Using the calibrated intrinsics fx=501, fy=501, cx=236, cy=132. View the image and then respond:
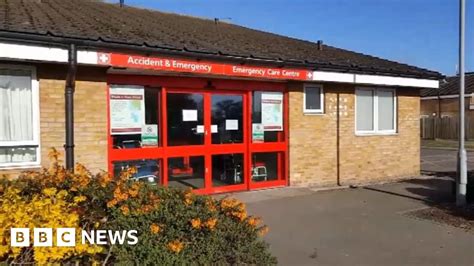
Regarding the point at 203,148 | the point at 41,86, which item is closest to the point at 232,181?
the point at 203,148

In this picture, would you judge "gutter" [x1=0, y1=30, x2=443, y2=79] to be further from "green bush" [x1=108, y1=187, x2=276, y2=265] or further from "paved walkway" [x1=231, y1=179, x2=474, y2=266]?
"green bush" [x1=108, y1=187, x2=276, y2=265]

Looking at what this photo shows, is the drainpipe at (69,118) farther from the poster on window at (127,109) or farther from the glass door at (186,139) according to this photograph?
the glass door at (186,139)

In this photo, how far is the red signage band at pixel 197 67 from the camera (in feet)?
26.9

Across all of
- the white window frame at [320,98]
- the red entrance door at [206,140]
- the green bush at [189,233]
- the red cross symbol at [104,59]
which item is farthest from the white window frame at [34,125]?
A: the white window frame at [320,98]

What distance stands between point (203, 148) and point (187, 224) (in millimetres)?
5930

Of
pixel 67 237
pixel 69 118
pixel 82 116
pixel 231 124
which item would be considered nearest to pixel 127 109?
pixel 82 116

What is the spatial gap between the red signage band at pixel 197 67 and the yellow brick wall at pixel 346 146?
0.88 m

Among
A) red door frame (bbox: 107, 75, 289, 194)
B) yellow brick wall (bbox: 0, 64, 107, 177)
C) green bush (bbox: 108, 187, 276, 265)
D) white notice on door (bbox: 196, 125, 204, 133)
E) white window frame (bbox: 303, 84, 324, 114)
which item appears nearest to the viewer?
green bush (bbox: 108, 187, 276, 265)

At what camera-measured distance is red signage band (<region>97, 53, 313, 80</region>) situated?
820 centimetres

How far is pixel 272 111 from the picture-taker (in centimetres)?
1134

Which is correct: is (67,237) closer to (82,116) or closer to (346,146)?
(82,116)

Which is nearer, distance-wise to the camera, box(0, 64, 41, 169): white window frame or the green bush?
the green bush

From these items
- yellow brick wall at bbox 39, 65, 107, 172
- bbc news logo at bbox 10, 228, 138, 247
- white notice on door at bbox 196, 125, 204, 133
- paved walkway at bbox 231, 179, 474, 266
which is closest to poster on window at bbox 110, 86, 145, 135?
yellow brick wall at bbox 39, 65, 107, 172

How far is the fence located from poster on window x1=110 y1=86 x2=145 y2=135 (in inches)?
1360
